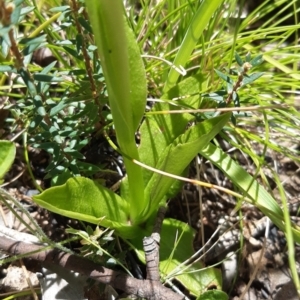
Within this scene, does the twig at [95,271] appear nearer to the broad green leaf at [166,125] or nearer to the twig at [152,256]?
the twig at [152,256]

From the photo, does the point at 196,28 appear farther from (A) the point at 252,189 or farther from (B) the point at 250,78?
(A) the point at 252,189

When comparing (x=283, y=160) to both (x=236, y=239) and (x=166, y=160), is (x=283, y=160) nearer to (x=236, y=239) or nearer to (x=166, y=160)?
(x=236, y=239)

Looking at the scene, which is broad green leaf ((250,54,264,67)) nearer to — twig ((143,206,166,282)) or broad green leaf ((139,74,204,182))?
broad green leaf ((139,74,204,182))

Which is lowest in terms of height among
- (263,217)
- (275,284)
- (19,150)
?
(275,284)

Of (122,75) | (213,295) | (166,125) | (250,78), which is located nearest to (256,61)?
(250,78)

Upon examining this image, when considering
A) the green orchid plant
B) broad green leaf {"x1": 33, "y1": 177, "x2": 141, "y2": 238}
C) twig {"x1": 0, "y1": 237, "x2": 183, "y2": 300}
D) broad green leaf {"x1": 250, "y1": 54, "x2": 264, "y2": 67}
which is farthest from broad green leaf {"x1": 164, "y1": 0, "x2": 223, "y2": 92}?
twig {"x1": 0, "y1": 237, "x2": 183, "y2": 300}

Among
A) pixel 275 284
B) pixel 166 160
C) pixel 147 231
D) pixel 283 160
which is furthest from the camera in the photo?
pixel 283 160

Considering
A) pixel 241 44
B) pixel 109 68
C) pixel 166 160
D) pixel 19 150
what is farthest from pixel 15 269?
pixel 241 44
